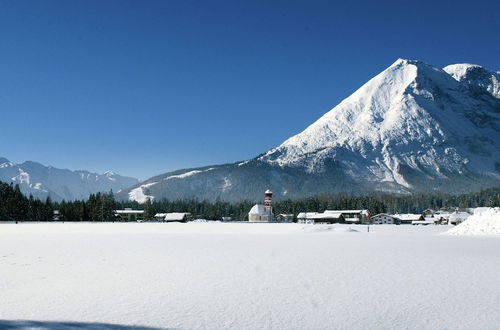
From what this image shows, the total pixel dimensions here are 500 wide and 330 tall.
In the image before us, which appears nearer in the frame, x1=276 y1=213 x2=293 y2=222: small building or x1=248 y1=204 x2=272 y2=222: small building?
x1=248 y1=204 x2=272 y2=222: small building

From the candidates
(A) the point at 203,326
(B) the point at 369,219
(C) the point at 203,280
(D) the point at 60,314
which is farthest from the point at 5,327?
(B) the point at 369,219

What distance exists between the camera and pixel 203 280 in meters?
16.8

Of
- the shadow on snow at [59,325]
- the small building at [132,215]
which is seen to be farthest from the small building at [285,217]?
the shadow on snow at [59,325]

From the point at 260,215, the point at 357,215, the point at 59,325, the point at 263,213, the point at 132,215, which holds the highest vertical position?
the point at 263,213

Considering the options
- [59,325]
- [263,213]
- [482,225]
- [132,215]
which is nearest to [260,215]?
[263,213]

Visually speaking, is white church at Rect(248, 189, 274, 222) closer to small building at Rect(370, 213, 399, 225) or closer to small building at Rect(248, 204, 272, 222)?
small building at Rect(248, 204, 272, 222)

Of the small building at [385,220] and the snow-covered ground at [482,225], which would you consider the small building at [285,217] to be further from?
the snow-covered ground at [482,225]

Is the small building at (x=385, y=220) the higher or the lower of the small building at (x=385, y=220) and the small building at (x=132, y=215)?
the lower

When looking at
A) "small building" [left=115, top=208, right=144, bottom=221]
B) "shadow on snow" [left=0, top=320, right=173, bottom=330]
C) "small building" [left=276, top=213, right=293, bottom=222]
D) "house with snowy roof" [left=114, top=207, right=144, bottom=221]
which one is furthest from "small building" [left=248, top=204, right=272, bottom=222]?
"shadow on snow" [left=0, top=320, right=173, bottom=330]

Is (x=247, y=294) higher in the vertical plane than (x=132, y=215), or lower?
lower

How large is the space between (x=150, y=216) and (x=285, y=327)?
16070 cm

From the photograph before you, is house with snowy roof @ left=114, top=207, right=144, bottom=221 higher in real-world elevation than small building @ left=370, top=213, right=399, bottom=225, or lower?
higher

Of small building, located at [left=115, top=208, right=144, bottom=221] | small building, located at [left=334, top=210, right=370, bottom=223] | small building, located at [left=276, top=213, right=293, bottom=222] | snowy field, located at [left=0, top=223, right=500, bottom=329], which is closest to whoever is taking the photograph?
snowy field, located at [left=0, top=223, right=500, bottom=329]

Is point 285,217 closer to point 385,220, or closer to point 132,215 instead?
point 385,220
